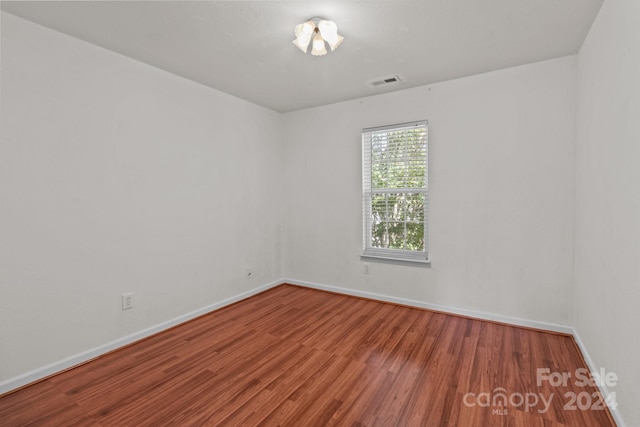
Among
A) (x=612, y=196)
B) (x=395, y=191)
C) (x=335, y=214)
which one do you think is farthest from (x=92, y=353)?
(x=612, y=196)

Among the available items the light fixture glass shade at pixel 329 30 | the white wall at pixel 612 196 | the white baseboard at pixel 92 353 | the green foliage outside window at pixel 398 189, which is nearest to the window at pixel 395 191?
the green foliage outside window at pixel 398 189

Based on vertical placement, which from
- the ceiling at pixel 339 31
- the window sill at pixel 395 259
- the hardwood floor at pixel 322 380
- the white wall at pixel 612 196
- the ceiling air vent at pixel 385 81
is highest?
the ceiling air vent at pixel 385 81

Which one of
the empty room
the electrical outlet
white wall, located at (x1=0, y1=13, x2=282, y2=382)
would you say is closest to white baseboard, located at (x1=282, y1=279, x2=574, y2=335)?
the empty room

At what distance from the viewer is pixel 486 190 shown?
321cm

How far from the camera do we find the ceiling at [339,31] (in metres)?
2.05

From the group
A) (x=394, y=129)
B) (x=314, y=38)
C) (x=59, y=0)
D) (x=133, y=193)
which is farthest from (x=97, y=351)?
(x=394, y=129)

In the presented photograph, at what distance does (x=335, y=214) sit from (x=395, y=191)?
0.90 m

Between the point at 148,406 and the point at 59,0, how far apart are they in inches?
104

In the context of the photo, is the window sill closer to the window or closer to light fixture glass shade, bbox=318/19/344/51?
the window

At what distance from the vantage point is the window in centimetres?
362

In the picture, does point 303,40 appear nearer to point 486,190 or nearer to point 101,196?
point 101,196

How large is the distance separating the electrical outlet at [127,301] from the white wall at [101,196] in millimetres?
54

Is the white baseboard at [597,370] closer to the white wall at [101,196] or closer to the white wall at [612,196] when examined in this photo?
the white wall at [612,196]

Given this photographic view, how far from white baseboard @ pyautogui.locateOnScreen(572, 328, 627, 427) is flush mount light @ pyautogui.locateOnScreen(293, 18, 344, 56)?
290cm
